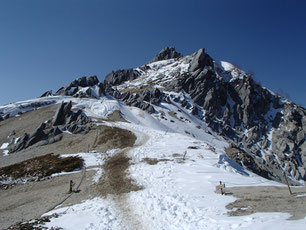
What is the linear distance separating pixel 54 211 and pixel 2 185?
14764mm

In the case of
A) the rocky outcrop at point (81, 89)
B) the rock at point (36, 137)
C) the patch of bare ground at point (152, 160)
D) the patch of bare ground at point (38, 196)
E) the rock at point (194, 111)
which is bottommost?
the patch of bare ground at point (38, 196)

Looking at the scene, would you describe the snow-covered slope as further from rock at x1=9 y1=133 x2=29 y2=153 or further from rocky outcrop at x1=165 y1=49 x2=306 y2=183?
rock at x1=9 y1=133 x2=29 y2=153

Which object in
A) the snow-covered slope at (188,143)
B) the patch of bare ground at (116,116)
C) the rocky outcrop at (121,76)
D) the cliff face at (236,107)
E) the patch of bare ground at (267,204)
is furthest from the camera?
the rocky outcrop at (121,76)

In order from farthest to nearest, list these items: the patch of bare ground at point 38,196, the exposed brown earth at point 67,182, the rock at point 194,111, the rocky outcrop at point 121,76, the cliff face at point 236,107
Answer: the rocky outcrop at point 121,76, the rock at point 194,111, the cliff face at point 236,107, the exposed brown earth at point 67,182, the patch of bare ground at point 38,196

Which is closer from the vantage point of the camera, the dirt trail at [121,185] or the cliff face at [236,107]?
the dirt trail at [121,185]

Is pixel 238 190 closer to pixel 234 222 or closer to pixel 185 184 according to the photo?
pixel 185 184

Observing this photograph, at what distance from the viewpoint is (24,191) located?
70.5 ft

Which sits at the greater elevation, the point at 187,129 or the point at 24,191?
the point at 187,129

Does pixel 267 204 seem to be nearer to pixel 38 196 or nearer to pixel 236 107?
pixel 38 196

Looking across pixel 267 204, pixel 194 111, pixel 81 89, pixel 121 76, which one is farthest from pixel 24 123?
pixel 121 76

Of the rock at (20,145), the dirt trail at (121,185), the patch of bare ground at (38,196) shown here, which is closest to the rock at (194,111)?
the dirt trail at (121,185)

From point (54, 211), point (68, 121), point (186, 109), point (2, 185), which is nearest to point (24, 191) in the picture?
point (2, 185)

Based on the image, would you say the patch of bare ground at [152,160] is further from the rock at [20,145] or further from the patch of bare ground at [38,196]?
the rock at [20,145]

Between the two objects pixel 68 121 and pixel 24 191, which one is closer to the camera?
pixel 24 191
